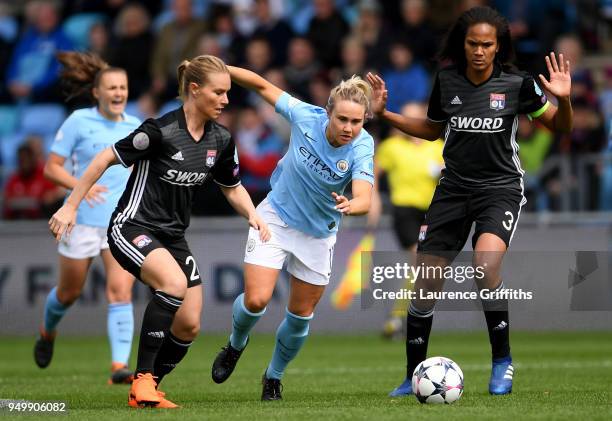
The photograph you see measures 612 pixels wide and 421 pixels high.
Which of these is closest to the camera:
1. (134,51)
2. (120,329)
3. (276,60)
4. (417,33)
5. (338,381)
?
(338,381)

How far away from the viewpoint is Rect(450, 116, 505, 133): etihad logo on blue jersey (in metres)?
8.18

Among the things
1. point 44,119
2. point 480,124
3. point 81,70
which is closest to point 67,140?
point 81,70

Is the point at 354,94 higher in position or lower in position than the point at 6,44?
lower

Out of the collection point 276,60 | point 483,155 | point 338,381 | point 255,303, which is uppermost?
point 276,60

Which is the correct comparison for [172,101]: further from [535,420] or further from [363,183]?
[535,420]

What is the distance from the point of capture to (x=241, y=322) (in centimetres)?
828

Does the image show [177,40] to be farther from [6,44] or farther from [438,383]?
[438,383]

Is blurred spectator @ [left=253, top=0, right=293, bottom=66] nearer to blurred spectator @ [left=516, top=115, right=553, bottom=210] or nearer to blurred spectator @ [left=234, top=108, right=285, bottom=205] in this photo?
blurred spectator @ [left=234, top=108, right=285, bottom=205]

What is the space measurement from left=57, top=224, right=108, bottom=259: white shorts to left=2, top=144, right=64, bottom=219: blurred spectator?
5.56 meters

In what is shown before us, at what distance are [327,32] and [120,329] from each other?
27.4 ft

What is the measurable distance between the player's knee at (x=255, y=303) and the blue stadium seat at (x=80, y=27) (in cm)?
1195

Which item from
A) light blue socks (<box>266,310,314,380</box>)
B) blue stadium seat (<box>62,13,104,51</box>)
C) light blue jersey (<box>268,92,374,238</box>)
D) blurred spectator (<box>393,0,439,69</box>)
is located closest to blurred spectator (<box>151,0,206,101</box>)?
blue stadium seat (<box>62,13,104,51</box>)

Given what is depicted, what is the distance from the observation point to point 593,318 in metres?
12.1

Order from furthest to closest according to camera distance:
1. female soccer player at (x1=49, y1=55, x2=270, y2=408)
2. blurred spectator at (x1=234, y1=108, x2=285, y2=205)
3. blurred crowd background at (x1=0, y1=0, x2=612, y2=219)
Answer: blurred spectator at (x1=234, y1=108, x2=285, y2=205) < blurred crowd background at (x1=0, y1=0, x2=612, y2=219) < female soccer player at (x1=49, y1=55, x2=270, y2=408)
